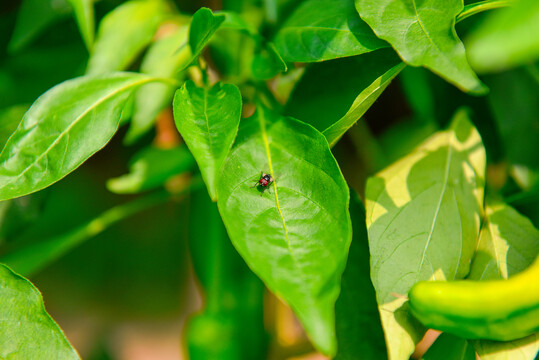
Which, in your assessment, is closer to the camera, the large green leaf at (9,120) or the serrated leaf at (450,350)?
the serrated leaf at (450,350)

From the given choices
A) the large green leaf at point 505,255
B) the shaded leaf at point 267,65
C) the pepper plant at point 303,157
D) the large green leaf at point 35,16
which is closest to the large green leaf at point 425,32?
the pepper plant at point 303,157

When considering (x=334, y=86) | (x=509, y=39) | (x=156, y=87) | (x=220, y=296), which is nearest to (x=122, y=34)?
(x=156, y=87)

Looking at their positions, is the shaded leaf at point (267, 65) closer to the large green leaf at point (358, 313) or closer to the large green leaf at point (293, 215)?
the large green leaf at point (293, 215)

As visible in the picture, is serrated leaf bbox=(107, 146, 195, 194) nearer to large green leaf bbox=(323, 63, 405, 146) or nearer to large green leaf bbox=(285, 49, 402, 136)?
large green leaf bbox=(285, 49, 402, 136)

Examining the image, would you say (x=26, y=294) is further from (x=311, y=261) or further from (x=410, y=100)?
(x=410, y=100)

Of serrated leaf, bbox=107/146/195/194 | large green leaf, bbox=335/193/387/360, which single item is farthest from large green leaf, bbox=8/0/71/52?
large green leaf, bbox=335/193/387/360

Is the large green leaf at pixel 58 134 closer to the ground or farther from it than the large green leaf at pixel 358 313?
farther from it

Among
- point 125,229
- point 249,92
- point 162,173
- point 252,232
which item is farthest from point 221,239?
point 125,229
